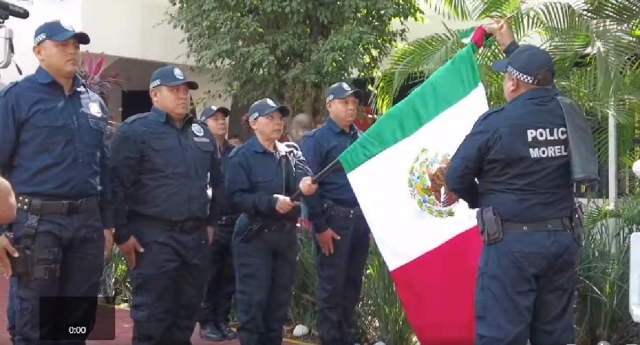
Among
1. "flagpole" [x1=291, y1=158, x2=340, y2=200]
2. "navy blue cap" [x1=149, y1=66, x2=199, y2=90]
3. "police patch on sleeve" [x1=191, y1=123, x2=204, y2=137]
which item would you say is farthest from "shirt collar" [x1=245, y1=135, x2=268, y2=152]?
"navy blue cap" [x1=149, y1=66, x2=199, y2=90]

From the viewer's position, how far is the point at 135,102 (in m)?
20.5

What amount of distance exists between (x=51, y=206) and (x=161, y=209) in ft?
2.85

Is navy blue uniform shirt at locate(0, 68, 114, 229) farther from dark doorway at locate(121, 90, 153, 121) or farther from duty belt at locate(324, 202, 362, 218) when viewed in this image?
dark doorway at locate(121, 90, 153, 121)

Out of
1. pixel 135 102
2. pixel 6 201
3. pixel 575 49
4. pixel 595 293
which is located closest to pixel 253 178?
pixel 595 293

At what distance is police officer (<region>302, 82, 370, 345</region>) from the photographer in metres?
7.22

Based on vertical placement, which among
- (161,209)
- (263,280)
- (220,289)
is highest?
(161,209)

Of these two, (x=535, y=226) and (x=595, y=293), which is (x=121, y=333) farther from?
(x=535, y=226)

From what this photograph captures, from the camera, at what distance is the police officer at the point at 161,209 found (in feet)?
20.1

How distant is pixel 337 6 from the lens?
1391cm

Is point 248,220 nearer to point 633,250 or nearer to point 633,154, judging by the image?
point 633,250

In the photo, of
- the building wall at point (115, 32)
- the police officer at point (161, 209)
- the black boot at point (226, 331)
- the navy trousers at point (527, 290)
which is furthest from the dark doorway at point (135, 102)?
the navy trousers at point (527, 290)

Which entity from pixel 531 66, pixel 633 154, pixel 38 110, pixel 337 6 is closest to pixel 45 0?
pixel 337 6

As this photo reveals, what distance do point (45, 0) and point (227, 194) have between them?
11165mm

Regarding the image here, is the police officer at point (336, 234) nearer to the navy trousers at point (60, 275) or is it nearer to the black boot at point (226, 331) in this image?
the black boot at point (226, 331)
